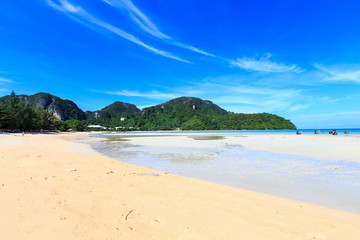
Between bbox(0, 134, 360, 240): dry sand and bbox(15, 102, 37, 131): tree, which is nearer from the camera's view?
bbox(0, 134, 360, 240): dry sand

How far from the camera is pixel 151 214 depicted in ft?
12.9

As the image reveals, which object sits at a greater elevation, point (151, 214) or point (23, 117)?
point (23, 117)

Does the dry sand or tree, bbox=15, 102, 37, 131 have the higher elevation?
tree, bbox=15, 102, 37, 131

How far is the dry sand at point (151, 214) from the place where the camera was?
3121 mm

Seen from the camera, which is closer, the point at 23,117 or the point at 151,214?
the point at 151,214

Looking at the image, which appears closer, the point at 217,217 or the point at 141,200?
the point at 217,217

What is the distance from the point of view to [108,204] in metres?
4.33

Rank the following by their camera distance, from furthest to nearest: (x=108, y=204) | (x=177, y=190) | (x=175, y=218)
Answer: (x=177, y=190), (x=108, y=204), (x=175, y=218)

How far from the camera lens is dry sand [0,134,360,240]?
312 centimetres

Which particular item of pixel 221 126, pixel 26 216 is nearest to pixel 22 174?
pixel 26 216

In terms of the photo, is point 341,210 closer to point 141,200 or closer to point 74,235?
point 141,200

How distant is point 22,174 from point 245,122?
623ft

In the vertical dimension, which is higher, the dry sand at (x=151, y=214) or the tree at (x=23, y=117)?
the tree at (x=23, y=117)

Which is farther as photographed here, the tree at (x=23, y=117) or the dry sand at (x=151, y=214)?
the tree at (x=23, y=117)
